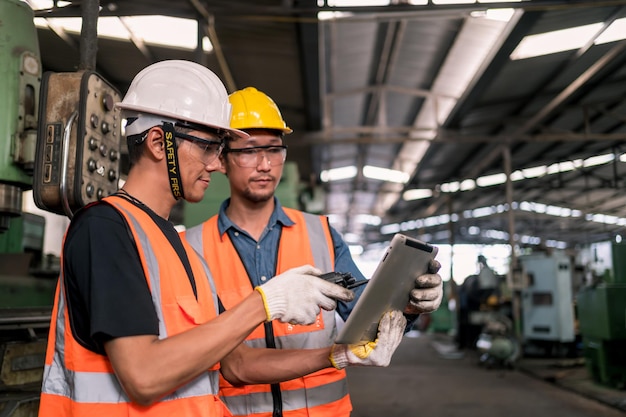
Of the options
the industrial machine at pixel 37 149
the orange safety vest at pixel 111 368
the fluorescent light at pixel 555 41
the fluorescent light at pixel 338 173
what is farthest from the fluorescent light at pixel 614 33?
the fluorescent light at pixel 338 173

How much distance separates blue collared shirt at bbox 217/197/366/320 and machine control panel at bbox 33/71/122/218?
51cm

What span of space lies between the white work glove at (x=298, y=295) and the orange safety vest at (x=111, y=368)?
0.18 meters

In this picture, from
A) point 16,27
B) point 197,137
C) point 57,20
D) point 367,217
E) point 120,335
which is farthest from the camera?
point 367,217

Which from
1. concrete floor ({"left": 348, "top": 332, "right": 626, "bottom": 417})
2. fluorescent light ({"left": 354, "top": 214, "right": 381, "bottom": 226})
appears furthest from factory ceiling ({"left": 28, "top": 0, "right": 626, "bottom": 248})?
fluorescent light ({"left": 354, "top": 214, "right": 381, "bottom": 226})

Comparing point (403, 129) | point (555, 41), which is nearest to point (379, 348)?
Result: point (555, 41)

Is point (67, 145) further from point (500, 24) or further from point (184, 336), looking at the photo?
point (500, 24)

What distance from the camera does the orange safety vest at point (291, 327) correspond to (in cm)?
190

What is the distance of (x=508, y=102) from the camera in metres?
9.61

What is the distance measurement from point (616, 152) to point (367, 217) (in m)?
11.0

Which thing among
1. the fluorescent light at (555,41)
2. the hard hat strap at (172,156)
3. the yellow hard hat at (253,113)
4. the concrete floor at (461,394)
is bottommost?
the concrete floor at (461,394)

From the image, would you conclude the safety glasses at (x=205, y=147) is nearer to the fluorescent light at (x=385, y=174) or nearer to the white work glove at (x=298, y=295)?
the white work glove at (x=298, y=295)

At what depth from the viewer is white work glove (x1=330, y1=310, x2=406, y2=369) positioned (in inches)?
67.9

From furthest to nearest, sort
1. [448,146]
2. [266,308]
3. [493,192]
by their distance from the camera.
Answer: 1. [493,192]
2. [448,146]
3. [266,308]

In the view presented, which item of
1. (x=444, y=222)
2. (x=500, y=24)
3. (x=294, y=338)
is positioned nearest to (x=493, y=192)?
(x=444, y=222)
